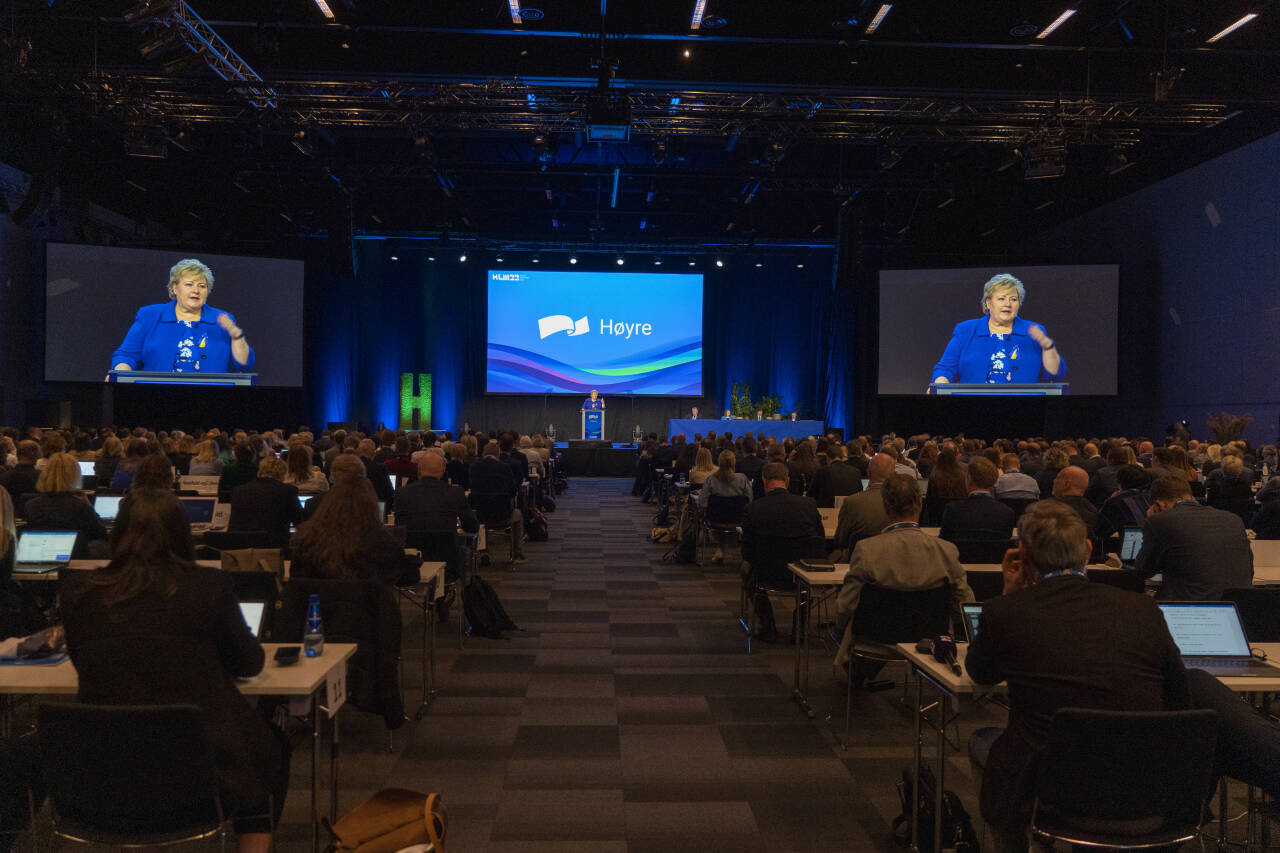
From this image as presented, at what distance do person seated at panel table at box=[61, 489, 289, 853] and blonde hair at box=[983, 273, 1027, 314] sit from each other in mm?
16604

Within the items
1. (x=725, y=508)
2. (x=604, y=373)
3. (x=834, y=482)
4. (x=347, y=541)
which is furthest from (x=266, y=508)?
(x=604, y=373)

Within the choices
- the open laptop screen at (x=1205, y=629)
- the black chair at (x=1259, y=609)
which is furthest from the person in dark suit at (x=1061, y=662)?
the black chair at (x=1259, y=609)

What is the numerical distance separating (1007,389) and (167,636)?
1624cm

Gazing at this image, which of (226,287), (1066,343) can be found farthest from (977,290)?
(226,287)

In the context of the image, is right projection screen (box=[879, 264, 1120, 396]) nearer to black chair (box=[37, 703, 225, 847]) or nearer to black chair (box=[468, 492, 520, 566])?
black chair (box=[468, 492, 520, 566])

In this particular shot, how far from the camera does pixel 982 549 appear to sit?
5.58 metres

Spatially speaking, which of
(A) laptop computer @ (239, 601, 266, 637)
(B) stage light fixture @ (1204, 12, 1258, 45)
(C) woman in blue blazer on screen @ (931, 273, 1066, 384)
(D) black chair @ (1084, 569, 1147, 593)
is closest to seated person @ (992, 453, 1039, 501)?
(D) black chair @ (1084, 569, 1147, 593)

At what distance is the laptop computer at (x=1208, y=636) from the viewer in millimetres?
3230

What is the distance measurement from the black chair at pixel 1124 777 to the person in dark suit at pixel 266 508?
4.63 meters

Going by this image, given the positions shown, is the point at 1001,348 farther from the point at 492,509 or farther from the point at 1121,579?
the point at 1121,579

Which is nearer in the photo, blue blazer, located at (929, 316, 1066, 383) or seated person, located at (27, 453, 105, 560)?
seated person, located at (27, 453, 105, 560)

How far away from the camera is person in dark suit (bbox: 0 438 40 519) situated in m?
6.45

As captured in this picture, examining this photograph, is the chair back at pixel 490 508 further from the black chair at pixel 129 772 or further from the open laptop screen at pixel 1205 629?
the open laptop screen at pixel 1205 629

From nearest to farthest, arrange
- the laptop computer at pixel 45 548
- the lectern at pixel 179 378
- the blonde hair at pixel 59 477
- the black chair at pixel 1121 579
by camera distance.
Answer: the black chair at pixel 1121 579, the laptop computer at pixel 45 548, the blonde hair at pixel 59 477, the lectern at pixel 179 378
